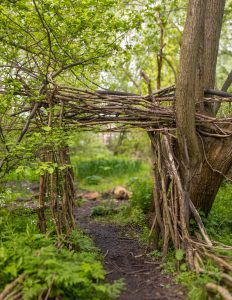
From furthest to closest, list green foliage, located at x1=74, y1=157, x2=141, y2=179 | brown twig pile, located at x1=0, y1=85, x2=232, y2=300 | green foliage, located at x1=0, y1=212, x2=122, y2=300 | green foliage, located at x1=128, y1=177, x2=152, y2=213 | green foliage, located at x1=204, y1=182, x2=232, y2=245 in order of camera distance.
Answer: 1. green foliage, located at x1=74, y1=157, x2=141, y2=179
2. green foliage, located at x1=128, y1=177, x2=152, y2=213
3. green foliage, located at x1=204, y1=182, x2=232, y2=245
4. brown twig pile, located at x1=0, y1=85, x2=232, y2=300
5. green foliage, located at x1=0, y1=212, x2=122, y2=300

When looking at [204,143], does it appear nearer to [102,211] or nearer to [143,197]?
[143,197]

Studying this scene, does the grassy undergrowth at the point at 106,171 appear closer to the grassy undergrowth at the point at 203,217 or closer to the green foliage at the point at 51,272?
the grassy undergrowth at the point at 203,217

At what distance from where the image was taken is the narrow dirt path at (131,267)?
324 centimetres

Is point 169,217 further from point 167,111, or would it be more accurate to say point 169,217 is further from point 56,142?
point 56,142

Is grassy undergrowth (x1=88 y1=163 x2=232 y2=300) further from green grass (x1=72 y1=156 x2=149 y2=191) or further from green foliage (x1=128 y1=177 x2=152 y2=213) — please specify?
green grass (x1=72 y1=156 x2=149 y2=191)

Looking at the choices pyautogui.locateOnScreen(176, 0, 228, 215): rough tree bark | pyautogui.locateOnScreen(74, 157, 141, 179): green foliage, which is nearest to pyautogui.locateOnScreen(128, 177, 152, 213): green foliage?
pyautogui.locateOnScreen(176, 0, 228, 215): rough tree bark

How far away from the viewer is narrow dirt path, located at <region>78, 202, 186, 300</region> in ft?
10.6

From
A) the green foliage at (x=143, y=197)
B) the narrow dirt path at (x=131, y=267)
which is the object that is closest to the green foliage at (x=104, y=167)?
the green foliage at (x=143, y=197)

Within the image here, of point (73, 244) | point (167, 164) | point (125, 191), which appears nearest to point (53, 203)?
point (73, 244)

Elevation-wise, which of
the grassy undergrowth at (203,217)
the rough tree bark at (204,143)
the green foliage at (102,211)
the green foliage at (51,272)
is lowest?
the green foliage at (102,211)

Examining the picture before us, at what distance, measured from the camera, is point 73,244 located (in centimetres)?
374

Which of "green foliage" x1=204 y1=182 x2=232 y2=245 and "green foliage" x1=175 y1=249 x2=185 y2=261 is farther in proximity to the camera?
"green foliage" x1=204 y1=182 x2=232 y2=245

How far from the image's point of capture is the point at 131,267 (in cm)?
391

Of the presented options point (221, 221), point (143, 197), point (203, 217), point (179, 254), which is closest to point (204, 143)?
point (203, 217)
